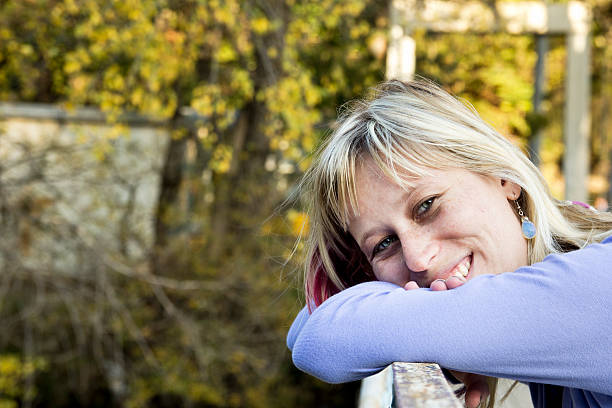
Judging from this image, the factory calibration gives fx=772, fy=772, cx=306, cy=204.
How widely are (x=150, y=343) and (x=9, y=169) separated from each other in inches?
81.5

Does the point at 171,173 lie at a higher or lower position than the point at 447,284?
lower

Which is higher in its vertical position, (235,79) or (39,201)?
(235,79)

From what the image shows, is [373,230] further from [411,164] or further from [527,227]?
[527,227]

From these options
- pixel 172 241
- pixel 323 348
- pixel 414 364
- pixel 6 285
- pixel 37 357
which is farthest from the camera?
pixel 172 241

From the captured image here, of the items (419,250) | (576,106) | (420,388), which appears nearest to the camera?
(420,388)

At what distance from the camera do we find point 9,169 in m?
5.61

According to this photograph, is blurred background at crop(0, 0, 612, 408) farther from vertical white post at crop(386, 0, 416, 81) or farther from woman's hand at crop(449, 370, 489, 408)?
woman's hand at crop(449, 370, 489, 408)

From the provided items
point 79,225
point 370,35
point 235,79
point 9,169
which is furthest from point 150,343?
point 370,35

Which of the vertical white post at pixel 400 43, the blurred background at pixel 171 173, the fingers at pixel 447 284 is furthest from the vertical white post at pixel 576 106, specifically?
the fingers at pixel 447 284

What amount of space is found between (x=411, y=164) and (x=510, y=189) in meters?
0.23

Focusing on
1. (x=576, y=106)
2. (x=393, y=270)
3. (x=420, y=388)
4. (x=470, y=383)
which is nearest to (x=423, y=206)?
(x=393, y=270)

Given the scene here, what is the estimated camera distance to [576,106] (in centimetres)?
696

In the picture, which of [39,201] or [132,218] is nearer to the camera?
[39,201]

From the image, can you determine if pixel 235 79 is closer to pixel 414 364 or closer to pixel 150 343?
pixel 150 343
